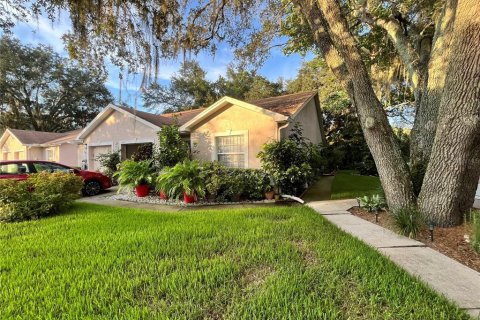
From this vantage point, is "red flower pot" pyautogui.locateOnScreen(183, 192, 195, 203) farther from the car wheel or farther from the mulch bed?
the mulch bed

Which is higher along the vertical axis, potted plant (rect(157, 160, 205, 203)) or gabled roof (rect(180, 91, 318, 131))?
gabled roof (rect(180, 91, 318, 131))

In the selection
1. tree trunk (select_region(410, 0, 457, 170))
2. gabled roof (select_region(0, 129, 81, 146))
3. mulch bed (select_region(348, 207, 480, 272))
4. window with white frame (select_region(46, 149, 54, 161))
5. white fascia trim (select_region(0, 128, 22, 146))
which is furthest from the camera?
white fascia trim (select_region(0, 128, 22, 146))

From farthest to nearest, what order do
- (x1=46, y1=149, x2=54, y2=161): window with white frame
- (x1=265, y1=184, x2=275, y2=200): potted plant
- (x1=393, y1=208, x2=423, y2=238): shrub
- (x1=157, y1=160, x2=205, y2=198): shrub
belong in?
(x1=46, y1=149, x2=54, y2=161): window with white frame < (x1=265, y1=184, x2=275, y2=200): potted plant < (x1=157, y1=160, x2=205, y2=198): shrub < (x1=393, y1=208, x2=423, y2=238): shrub

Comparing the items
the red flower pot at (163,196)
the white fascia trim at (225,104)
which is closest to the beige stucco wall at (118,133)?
the white fascia trim at (225,104)

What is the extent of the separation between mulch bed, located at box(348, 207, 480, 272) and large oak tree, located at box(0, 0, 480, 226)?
0.25 meters

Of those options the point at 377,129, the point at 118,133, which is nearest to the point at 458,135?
the point at 377,129

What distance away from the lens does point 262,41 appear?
9969mm

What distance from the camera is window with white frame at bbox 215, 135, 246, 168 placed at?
34.8 ft

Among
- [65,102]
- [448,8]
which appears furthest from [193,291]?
[65,102]

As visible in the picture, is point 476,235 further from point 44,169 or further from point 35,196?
point 44,169

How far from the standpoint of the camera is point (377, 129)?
17.0ft

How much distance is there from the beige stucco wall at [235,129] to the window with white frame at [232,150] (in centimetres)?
22

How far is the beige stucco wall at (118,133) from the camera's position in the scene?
13.5 m

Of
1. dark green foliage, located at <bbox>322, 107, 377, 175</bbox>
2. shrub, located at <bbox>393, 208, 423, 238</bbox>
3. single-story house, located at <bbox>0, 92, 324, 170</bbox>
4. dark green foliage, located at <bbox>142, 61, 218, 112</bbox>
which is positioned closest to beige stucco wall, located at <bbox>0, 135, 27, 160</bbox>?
single-story house, located at <bbox>0, 92, 324, 170</bbox>
